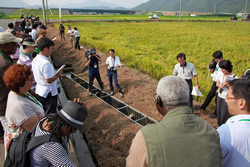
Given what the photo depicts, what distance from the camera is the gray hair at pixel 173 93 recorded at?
1.42 m

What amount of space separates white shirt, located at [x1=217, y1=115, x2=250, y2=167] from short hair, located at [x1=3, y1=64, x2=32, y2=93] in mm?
→ 2397

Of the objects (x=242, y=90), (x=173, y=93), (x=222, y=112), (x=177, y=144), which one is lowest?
(x=222, y=112)

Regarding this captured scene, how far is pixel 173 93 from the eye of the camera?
1419 mm

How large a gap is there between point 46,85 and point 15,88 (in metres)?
1.20

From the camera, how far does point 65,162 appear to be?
5.47ft

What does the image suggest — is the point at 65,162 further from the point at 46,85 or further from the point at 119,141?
the point at 119,141

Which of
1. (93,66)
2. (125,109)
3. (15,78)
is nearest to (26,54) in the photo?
(15,78)

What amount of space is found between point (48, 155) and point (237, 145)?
1773 mm

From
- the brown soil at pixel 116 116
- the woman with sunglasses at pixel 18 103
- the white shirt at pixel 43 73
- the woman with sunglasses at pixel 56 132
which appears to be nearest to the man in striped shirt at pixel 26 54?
the white shirt at pixel 43 73

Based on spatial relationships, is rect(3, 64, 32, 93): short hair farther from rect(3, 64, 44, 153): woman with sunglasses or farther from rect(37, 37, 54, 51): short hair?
rect(37, 37, 54, 51): short hair

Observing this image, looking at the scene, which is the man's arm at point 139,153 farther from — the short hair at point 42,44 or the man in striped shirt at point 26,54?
the man in striped shirt at point 26,54

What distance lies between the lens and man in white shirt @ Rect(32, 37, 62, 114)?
10.6 feet

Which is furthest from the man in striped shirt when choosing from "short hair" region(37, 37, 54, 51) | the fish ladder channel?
the fish ladder channel

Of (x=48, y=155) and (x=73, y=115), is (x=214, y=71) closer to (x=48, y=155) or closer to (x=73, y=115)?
(x=73, y=115)
